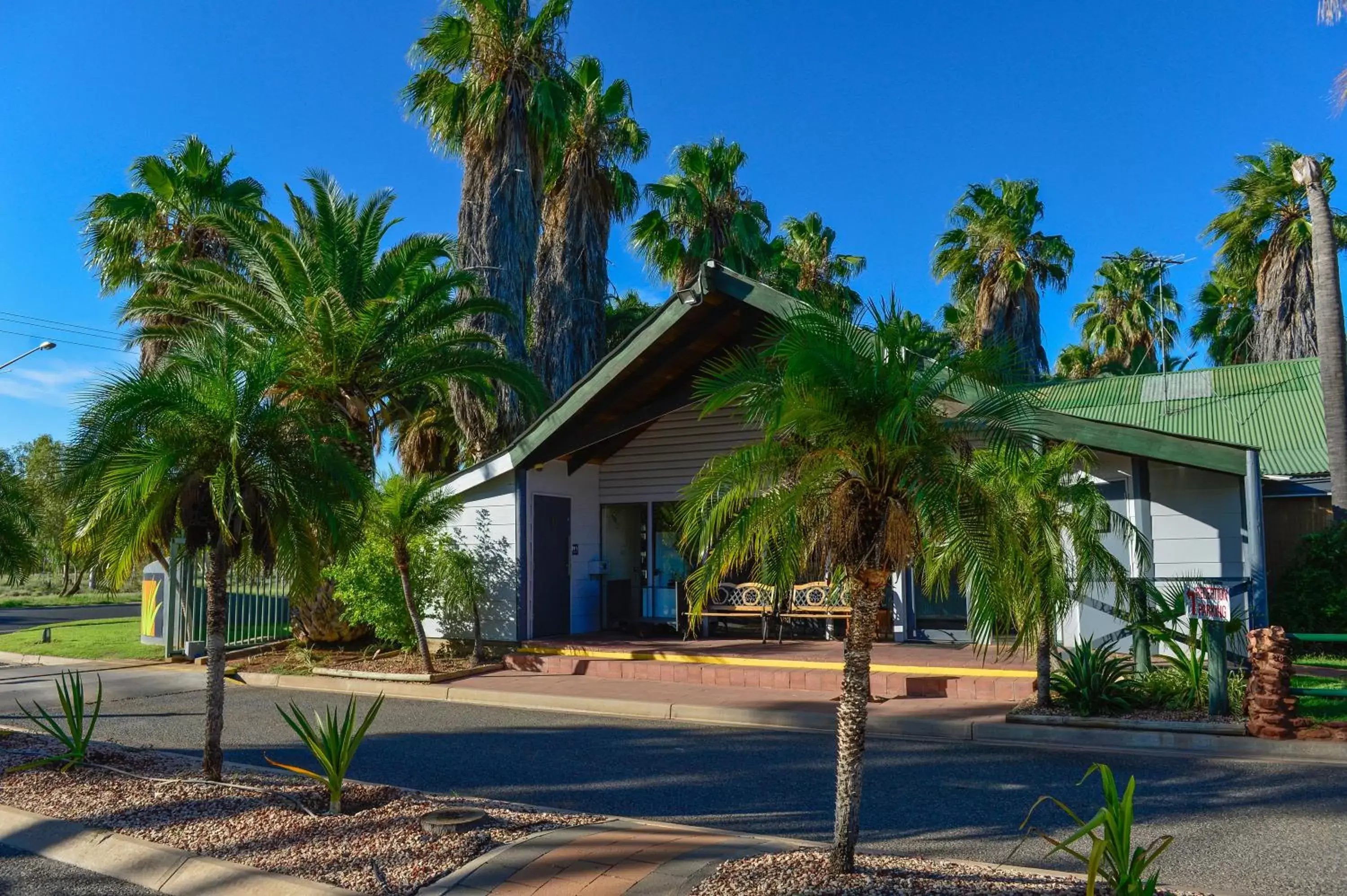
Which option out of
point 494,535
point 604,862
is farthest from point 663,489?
point 604,862

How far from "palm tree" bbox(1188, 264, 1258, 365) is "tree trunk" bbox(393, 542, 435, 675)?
22728 millimetres

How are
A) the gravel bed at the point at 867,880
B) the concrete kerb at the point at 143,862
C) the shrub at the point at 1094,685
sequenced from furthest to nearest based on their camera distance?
the shrub at the point at 1094,685, the concrete kerb at the point at 143,862, the gravel bed at the point at 867,880

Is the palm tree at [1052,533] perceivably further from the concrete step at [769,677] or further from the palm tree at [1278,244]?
the palm tree at [1278,244]

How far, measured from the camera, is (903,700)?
35.6 feet

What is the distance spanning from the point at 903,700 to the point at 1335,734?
4147mm

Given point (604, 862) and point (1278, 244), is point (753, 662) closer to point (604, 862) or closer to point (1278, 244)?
point (604, 862)

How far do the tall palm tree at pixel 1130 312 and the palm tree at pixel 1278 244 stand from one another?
952 cm

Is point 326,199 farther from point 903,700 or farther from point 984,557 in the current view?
point 984,557

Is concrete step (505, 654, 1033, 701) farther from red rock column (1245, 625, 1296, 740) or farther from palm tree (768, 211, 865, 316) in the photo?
palm tree (768, 211, 865, 316)

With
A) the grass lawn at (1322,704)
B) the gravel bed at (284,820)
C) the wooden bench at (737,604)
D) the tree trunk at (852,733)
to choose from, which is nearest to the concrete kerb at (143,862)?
the gravel bed at (284,820)

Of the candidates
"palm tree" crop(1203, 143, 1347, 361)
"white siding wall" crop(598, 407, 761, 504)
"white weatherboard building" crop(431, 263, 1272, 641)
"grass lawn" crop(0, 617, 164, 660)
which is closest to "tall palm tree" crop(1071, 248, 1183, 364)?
"palm tree" crop(1203, 143, 1347, 361)

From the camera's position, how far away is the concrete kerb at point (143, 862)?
16.5ft

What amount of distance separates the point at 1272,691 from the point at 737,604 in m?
8.16

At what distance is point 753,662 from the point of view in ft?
41.5
